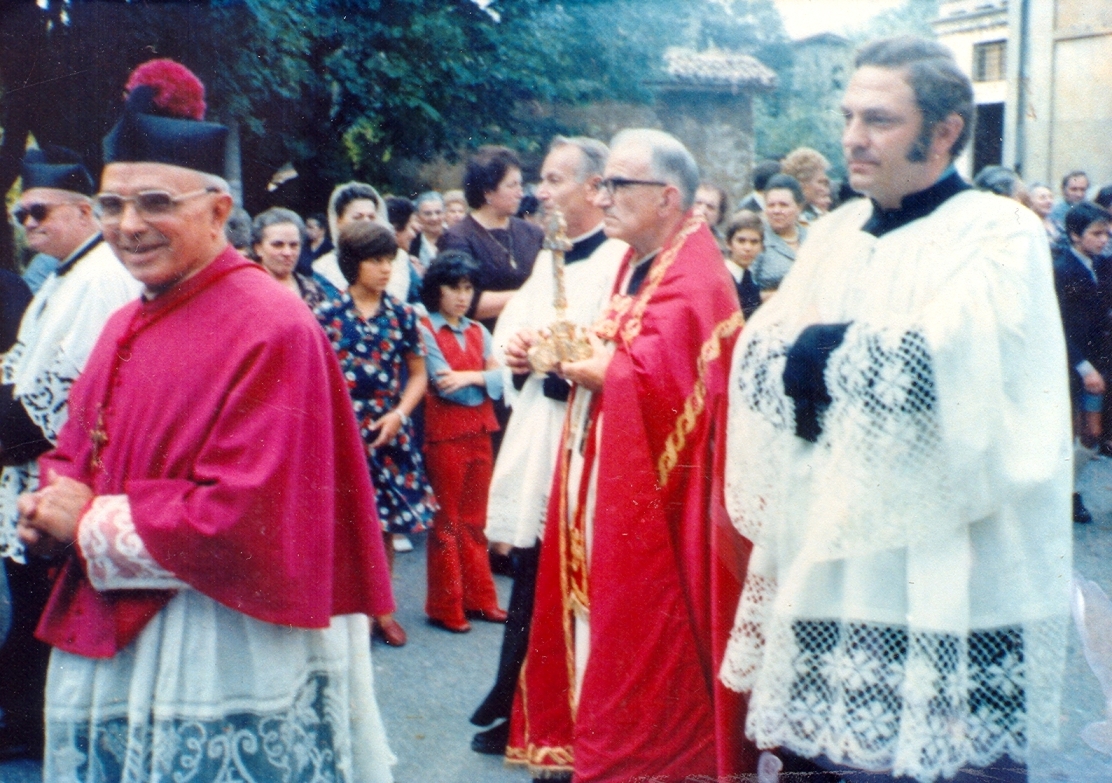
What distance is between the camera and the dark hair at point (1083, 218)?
23.7 ft

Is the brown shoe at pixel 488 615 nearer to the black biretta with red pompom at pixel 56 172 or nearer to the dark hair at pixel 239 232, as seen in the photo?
the dark hair at pixel 239 232

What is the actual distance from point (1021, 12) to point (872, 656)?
20.5 feet

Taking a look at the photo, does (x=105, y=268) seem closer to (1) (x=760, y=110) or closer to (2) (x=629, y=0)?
(2) (x=629, y=0)

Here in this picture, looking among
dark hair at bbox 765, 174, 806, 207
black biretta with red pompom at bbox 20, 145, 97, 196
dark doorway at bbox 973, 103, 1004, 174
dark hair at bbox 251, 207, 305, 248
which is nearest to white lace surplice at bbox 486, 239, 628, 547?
black biretta with red pompom at bbox 20, 145, 97, 196

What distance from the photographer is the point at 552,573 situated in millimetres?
3662

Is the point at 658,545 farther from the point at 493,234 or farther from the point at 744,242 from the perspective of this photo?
the point at 744,242

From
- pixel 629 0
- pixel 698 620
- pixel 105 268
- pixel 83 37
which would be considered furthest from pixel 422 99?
pixel 698 620

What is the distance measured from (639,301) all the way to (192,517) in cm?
166

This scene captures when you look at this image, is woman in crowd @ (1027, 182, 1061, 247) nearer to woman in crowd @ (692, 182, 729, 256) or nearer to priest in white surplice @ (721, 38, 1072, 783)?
woman in crowd @ (692, 182, 729, 256)

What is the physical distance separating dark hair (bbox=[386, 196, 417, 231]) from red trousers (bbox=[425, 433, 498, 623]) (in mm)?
2461

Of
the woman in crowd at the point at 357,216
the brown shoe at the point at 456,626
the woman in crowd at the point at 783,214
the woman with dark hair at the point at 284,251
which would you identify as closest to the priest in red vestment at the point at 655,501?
the brown shoe at the point at 456,626

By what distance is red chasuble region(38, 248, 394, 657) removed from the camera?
226cm

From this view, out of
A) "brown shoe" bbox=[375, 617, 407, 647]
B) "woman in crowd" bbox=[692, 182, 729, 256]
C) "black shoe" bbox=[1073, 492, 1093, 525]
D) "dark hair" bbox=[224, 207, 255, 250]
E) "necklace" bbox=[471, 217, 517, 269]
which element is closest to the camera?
"brown shoe" bbox=[375, 617, 407, 647]

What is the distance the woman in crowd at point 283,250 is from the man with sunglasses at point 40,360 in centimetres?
143
